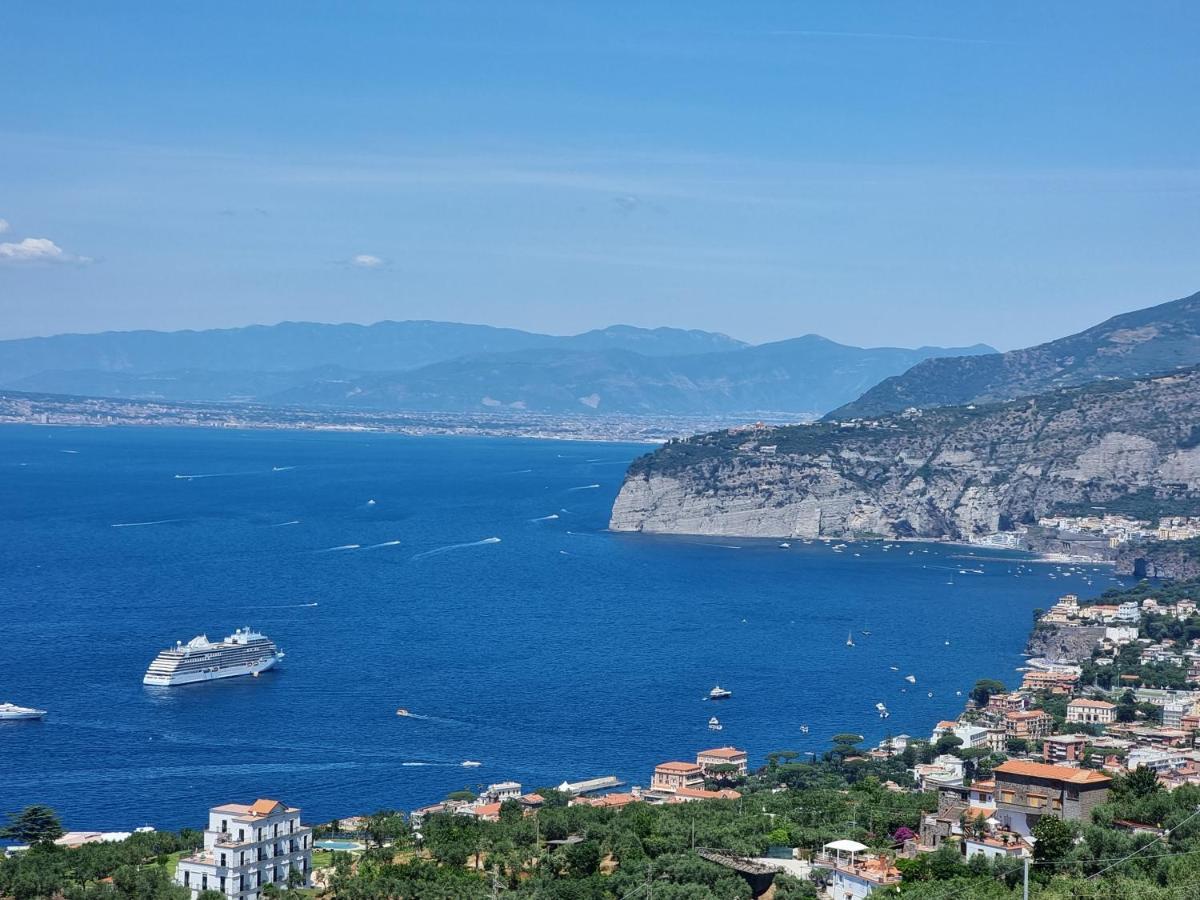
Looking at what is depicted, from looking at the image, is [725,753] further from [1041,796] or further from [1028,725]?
[1041,796]

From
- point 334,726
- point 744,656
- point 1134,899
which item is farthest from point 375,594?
point 1134,899

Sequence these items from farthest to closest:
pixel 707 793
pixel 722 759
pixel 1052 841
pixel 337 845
A: 1. pixel 722 759
2. pixel 707 793
3. pixel 337 845
4. pixel 1052 841

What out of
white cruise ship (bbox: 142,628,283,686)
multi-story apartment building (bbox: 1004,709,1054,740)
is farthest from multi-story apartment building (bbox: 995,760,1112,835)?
white cruise ship (bbox: 142,628,283,686)

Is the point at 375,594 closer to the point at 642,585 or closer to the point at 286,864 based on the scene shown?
the point at 642,585

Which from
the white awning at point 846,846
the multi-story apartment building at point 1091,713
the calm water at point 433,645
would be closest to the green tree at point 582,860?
the white awning at point 846,846

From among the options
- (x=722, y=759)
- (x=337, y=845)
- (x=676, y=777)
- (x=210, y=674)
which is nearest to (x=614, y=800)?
(x=676, y=777)
